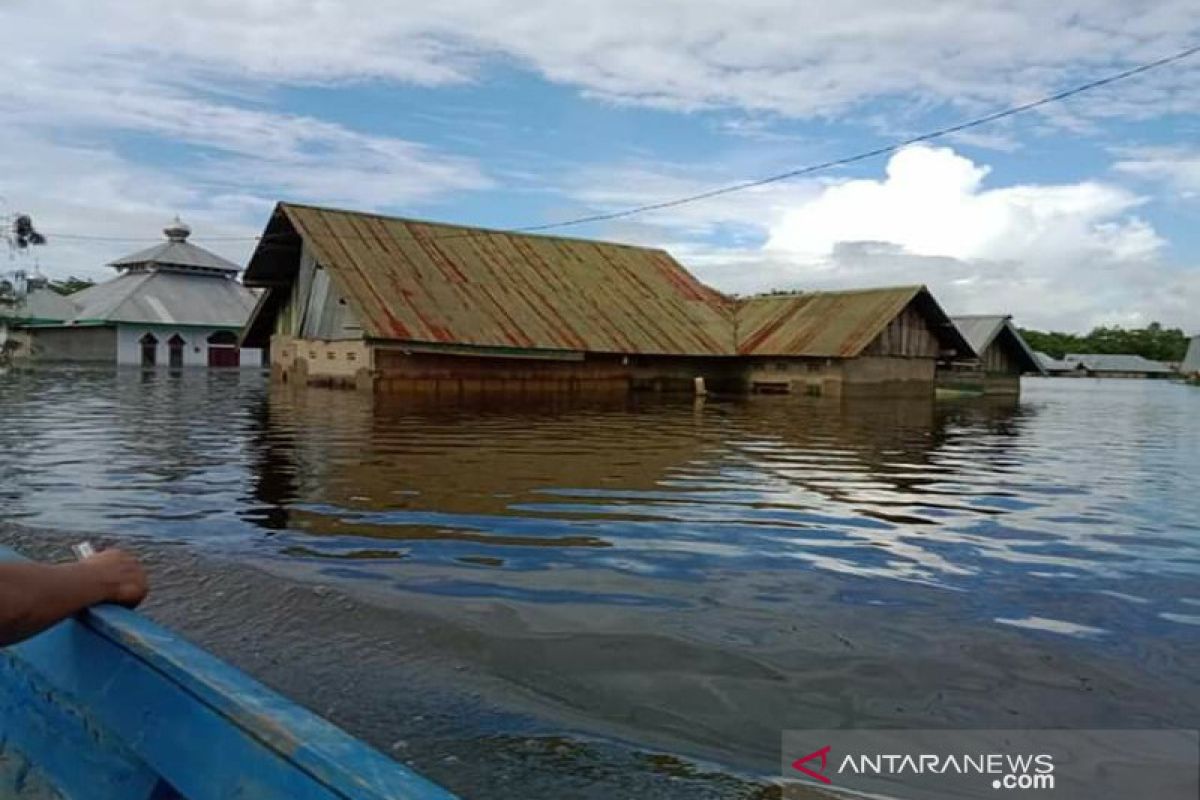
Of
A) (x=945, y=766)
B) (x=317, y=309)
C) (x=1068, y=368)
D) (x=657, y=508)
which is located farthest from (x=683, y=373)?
(x=1068, y=368)

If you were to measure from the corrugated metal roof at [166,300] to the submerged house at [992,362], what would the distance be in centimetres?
3532

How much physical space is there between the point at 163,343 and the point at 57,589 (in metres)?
56.0

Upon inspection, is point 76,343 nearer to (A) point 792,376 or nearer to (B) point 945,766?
(A) point 792,376

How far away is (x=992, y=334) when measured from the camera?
1608 inches

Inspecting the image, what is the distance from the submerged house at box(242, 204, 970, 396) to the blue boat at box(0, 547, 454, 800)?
77.5 ft

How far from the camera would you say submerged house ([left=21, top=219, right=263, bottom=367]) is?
52031mm

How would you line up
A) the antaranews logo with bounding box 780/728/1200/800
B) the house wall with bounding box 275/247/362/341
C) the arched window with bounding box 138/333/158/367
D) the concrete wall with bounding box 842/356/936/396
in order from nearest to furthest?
the antaranews logo with bounding box 780/728/1200/800 < the house wall with bounding box 275/247/362/341 < the concrete wall with bounding box 842/356/936/396 < the arched window with bounding box 138/333/158/367

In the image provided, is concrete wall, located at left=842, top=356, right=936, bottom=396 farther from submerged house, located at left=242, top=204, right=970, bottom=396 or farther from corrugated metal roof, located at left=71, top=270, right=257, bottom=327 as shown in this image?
corrugated metal roof, located at left=71, top=270, right=257, bottom=327

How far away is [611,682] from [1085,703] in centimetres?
219

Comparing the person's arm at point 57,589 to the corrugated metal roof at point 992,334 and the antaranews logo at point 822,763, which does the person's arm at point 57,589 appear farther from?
the corrugated metal roof at point 992,334

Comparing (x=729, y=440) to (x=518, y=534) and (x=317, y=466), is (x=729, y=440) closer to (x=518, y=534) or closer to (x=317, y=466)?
(x=317, y=466)

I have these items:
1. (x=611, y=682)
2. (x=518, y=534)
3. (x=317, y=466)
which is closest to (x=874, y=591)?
(x=611, y=682)

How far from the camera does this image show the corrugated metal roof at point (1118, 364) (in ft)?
359

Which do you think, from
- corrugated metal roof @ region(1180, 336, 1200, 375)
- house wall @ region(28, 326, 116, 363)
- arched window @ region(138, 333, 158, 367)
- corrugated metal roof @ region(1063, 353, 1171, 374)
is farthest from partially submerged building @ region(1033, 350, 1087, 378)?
house wall @ region(28, 326, 116, 363)
